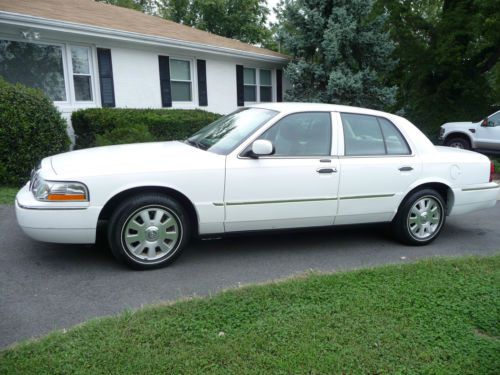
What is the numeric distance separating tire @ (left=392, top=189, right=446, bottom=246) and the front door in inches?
36.3

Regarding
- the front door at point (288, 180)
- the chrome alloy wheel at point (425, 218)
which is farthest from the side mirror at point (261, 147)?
the chrome alloy wheel at point (425, 218)

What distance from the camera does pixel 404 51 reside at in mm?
17141

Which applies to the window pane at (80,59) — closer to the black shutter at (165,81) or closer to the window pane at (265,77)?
the black shutter at (165,81)

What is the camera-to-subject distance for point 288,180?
4.54 metres

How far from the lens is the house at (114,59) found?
33.3ft

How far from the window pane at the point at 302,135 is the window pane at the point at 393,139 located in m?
0.74

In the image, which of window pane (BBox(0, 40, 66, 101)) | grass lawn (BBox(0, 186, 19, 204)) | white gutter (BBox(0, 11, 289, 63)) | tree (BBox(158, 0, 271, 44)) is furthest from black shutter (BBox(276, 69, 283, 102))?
tree (BBox(158, 0, 271, 44))

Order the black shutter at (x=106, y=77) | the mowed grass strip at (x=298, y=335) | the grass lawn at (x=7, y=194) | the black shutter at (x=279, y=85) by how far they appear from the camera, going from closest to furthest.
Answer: the mowed grass strip at (x=298, y=335) → the grass lawn at (x=7, y=194) → the black shutter at (x=106, y=77) → the black shutter at (x=279, y=85)

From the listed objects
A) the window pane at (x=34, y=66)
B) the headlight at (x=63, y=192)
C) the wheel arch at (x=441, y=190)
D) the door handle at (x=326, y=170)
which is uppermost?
the window pane at (x=34, y=66)

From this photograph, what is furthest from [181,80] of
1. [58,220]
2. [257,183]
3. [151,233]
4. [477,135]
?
[58,220]

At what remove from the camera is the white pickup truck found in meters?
12.8

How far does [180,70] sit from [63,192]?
1016cm

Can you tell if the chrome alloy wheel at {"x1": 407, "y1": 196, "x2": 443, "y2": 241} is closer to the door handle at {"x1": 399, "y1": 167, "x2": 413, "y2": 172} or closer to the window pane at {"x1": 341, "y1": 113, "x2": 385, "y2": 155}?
the door handle at {"x1": 399, "y1": 167, "x2": 413, "y2": 172}

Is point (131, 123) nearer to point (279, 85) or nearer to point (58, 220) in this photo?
point (58, 220)
